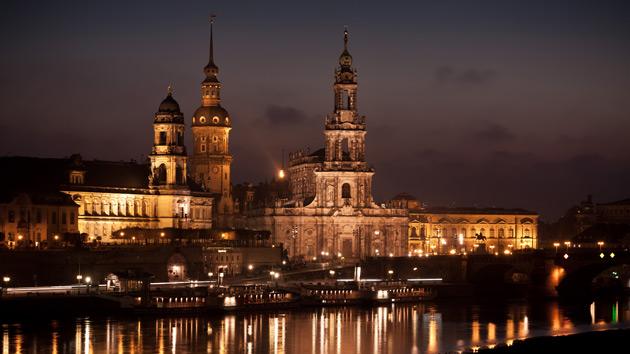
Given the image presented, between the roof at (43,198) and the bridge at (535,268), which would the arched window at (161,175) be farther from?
the bridge at (535,268)

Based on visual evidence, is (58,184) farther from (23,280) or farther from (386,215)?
(386,215)

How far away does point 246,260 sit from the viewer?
14712cm

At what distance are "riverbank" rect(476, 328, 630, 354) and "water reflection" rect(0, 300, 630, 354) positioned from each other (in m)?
5.92

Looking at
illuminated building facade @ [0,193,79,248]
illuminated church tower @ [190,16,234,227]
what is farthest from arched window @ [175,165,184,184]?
illuminated building facade @ [0,193,79,248]

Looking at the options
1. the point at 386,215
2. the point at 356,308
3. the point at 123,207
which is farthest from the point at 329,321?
the point at 386,215

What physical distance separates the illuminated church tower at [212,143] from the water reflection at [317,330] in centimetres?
4975

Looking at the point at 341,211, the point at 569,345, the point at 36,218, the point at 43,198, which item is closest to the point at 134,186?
the point at 43,198

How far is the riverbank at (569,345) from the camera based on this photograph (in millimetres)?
88750

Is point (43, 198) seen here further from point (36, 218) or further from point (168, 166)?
point (168, 166)

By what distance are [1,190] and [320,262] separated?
153 ft

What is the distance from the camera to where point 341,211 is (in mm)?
169250

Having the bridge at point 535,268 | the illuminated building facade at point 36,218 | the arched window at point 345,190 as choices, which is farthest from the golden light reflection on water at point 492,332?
the arched window at point 345,190

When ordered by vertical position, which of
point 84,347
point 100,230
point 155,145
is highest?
point 155,145

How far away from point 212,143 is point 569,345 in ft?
285
